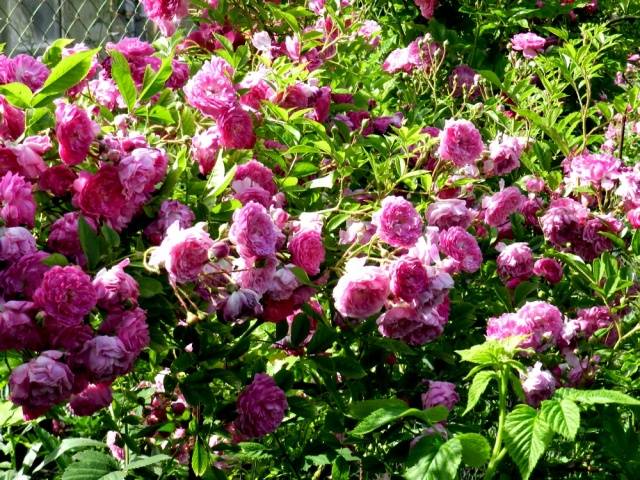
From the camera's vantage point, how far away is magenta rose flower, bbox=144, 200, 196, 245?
53.7 inches

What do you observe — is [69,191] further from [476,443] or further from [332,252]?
[476,443]

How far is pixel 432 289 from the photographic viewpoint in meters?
1.42

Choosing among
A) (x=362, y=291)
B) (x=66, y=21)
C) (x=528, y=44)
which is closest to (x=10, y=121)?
(x=362, y=291)

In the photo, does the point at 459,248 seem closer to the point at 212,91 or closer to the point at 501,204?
the point at 501,204

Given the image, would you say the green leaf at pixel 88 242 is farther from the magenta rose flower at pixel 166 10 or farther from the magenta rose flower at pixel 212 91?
the magenta rose flower at pixel 166 10

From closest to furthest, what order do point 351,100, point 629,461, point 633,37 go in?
point 629,461 < point 351,100 < point 633,37

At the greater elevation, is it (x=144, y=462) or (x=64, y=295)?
(x=64, y=295)

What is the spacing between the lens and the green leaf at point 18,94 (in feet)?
4.24

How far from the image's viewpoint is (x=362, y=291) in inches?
54.7

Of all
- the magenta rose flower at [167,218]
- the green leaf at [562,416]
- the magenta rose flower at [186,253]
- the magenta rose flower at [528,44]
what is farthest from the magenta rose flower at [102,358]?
the magenta rose flower at [528,44]

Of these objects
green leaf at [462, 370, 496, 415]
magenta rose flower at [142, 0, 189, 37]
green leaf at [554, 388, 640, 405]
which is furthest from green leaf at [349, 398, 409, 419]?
magenta rose flower at [142, 0, 189, 37]

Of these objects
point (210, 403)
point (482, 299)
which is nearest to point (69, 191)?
point (210, 403)

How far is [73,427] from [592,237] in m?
1.22

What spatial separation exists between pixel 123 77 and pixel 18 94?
→ 0.20 meters
